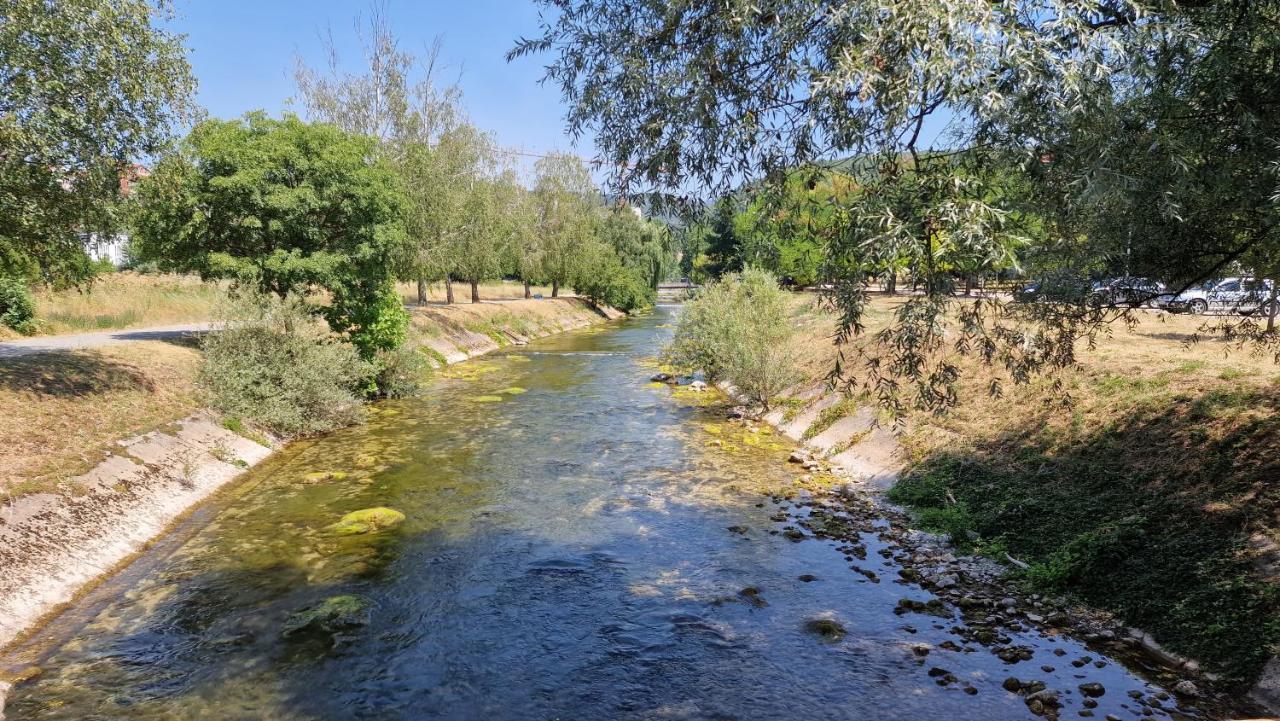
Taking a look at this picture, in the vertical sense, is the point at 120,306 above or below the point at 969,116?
below

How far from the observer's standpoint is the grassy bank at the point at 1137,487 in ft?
28.9

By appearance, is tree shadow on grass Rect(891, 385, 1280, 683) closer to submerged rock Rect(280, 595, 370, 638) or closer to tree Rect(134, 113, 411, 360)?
submerged rock Rect(280, 595, 370, 638)

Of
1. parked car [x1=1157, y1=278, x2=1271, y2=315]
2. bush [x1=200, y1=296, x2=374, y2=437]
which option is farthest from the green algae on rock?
parked car [x1=1157, y1=278, x2=1271, y2=315]

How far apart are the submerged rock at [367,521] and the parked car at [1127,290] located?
12.0 meters

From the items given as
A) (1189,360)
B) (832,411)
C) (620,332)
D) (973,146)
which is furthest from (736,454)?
(620,332)

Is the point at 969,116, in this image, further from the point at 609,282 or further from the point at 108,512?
the point at 609,282

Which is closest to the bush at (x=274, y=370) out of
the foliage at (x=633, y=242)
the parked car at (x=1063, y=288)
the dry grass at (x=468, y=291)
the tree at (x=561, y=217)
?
the parked car at (x=1063, y=288)

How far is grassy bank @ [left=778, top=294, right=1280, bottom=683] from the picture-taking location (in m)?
8.82

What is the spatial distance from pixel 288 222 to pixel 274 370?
602cm

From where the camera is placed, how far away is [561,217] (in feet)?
213

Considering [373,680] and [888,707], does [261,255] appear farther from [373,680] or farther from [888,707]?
[888,707]

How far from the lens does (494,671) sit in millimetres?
8781

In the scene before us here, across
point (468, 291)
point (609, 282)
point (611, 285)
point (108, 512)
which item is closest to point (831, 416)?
point (108, 512)

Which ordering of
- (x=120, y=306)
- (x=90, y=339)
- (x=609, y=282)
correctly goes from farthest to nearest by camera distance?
1. (x=609, y=282)
2. (x=120, y=306)
3. (x=90, y=339)
